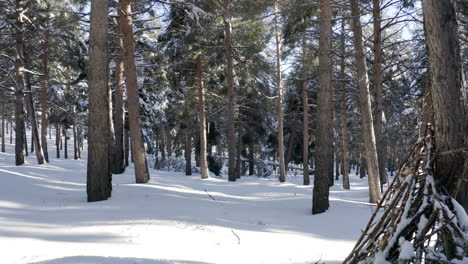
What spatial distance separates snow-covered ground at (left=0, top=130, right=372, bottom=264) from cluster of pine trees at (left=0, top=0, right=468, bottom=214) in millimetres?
829

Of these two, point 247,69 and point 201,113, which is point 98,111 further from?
point 247,69

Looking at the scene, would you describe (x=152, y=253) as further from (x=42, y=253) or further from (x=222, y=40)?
(x=222, y=40)

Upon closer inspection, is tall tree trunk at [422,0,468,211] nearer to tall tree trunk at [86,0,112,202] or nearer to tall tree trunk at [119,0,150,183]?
tall tree trunk at [86,0,112,202]

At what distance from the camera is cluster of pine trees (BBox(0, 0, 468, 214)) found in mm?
3031

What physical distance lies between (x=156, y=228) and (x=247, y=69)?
12864 millimetres

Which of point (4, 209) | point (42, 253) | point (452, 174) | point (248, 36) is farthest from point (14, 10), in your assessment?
point (452, 174)

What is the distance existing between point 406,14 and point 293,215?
682 centimetres

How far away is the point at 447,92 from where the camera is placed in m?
2.93

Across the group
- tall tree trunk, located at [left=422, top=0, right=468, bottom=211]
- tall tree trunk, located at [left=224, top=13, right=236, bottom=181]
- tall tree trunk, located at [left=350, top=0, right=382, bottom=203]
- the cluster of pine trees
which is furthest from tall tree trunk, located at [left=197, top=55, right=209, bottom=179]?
tall tree trunk, located at [left=422, top=0, right=468, bottom=211]

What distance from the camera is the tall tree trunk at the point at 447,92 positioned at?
113 inches

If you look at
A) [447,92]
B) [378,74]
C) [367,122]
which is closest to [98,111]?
[447,92]

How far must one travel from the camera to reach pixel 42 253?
4.06 metres

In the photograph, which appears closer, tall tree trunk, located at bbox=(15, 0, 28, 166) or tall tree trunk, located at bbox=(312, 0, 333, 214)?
tall tree trunk, located at bbox=(312, 0, 333, 214)

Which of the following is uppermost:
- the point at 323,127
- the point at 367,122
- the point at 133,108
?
the point at 133,108
